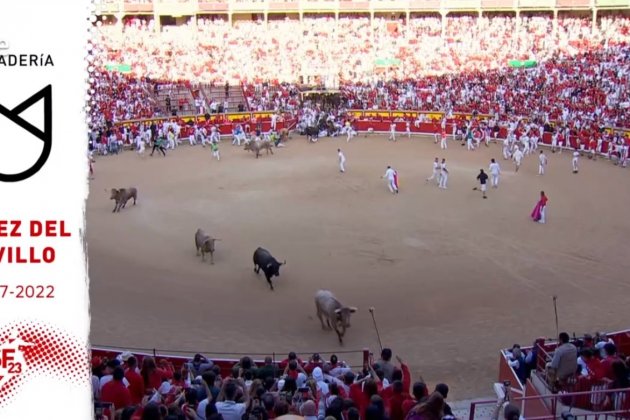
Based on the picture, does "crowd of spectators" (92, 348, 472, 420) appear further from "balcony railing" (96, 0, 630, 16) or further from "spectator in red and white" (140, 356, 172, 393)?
"balcony railing" (96, 0, 630, 16)

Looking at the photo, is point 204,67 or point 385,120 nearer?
point 385,120

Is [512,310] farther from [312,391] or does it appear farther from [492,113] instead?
[492,113]

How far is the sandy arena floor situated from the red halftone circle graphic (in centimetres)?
695

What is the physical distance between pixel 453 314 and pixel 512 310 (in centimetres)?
135

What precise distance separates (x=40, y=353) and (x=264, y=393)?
250 cm

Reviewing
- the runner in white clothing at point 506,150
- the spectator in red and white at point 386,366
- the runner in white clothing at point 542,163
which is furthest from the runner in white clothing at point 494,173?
the spectator in red and white at point 386,366

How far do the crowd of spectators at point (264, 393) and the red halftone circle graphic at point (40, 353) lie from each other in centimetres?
71

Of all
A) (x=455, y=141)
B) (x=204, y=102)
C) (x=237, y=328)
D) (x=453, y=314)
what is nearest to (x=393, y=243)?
(x=453, y=314)

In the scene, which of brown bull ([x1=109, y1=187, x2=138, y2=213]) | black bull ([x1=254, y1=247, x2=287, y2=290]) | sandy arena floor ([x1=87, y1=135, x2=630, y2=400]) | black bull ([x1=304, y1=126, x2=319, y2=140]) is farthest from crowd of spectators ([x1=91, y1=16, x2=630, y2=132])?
black bull ([x1=254, y1=247, x2=287, y2=290])

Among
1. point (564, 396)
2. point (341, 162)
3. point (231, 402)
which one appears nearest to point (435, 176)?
point (341, 162)

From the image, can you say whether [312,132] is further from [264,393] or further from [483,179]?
[264,393]

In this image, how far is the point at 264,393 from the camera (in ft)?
27.2

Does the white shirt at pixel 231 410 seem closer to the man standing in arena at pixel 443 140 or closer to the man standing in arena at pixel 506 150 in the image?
the man standing in arena at pixel 506 150

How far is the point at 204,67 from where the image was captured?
50625mm
